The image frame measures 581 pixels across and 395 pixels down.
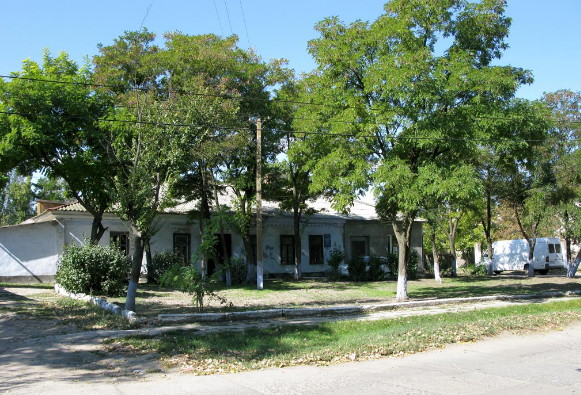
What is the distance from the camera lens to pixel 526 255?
1458 inches

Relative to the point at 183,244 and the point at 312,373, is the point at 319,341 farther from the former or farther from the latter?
the point at 183,244

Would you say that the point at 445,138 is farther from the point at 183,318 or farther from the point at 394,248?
the point at 394,248

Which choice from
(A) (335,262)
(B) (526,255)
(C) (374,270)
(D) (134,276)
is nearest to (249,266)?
(A) (335,262)

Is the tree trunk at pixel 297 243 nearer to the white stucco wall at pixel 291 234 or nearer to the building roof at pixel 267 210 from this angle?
the building roof at pixel 267 210

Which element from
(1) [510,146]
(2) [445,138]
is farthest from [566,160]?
(2) [445,138]

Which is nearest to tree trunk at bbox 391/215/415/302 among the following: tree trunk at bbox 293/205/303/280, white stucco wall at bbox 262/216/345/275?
tree trunk at bbox 293/205/303/280

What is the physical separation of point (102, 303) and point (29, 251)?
12.4m

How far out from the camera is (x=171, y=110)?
46.9 feet

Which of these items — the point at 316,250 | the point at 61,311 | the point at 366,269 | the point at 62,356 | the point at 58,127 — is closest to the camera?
the point at 62,356

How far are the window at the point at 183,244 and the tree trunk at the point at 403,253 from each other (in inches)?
508

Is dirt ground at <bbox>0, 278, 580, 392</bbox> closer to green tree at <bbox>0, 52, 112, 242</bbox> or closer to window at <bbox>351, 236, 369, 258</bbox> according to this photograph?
green tree at <bbox>0, 52, 112, 242</bbox>

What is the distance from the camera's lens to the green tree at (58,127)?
18219 mm

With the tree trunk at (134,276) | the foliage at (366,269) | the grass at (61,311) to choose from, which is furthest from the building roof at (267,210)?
the tree trunk at (134,276)

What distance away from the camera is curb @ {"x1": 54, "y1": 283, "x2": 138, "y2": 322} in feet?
37.7
